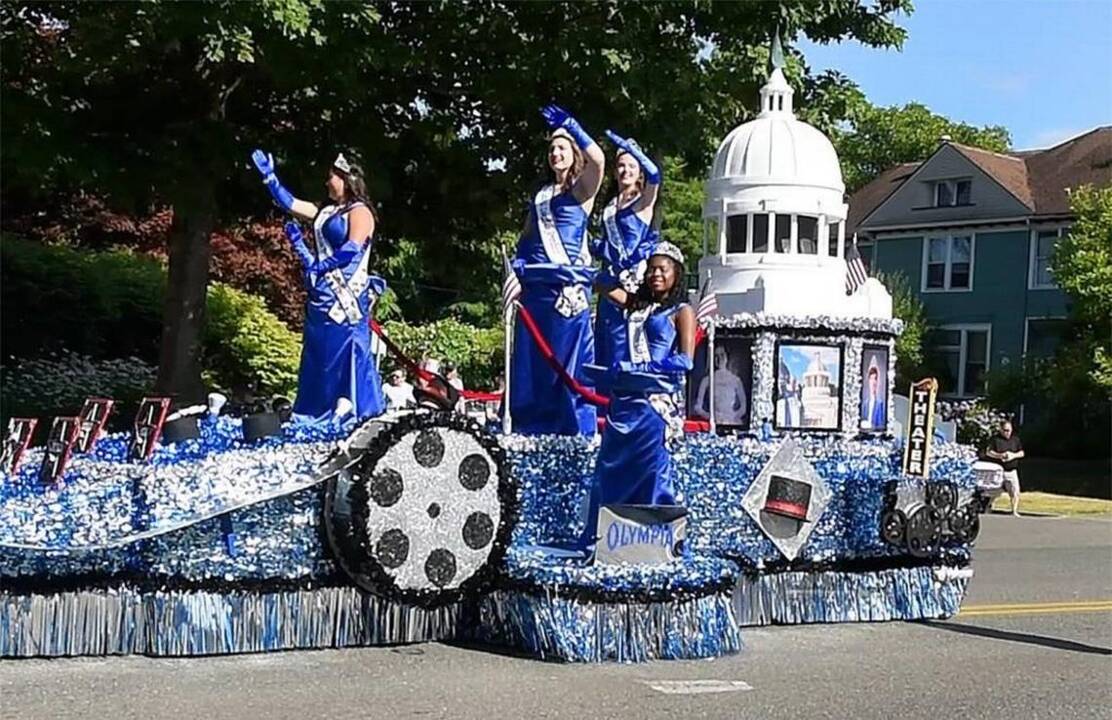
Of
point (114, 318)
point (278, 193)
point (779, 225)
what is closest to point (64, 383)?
point (114, 318)

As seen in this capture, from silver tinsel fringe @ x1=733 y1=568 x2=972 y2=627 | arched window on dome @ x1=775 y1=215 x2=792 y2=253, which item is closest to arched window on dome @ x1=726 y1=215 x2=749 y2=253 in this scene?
arched window on dome @ x1=775 y1=215 x2=792 y2=253

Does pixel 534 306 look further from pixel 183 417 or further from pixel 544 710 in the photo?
pixel 544 710

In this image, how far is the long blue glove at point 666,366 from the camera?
7.38 metres

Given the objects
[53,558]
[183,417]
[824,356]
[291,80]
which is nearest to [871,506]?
[824,356]

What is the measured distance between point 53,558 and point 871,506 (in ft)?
15.9

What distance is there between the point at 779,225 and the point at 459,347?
55.0 feet

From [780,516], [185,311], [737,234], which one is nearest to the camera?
[780,516]

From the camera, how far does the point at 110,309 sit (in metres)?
20.4

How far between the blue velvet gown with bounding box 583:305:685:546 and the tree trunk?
28.9ft

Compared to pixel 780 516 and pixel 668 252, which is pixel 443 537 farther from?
pixel 780 516

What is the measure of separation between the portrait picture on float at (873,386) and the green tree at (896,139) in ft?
146

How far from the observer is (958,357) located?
36594 millimetres

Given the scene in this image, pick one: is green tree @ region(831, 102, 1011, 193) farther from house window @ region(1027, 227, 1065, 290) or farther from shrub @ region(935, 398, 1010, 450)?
shrub @ region(935, 398, 1010, 450)

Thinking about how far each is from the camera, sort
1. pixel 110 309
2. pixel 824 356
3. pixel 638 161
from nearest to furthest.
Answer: pixel 638 161 < pixel 824 356 < pixel 110 309
